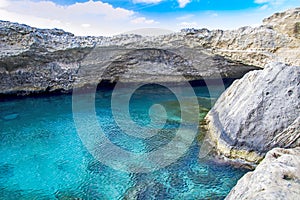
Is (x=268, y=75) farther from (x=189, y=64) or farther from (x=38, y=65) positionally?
(x=38, y=65)

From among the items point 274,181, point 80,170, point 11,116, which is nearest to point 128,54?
point 11,116

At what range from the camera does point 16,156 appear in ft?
29.2

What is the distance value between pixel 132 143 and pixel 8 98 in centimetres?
1001

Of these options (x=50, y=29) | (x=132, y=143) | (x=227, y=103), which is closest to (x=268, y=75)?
(x=227, y=103)

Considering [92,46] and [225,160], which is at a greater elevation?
[92,46]

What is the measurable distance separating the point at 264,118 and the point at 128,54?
10.5 metres

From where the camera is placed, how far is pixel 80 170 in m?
7.86

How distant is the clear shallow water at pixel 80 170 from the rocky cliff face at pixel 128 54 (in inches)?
144

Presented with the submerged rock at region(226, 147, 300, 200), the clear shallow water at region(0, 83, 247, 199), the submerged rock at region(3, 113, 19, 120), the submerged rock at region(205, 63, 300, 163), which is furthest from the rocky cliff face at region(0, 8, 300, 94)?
the submerged rock at region(226, 147, 300, 200)

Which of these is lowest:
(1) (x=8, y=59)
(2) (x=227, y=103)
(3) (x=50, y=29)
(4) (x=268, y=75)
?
(2) (x=227, y=103)

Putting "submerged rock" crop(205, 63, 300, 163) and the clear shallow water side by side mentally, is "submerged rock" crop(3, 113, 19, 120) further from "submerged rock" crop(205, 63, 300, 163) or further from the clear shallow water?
"submerged rock" crop(205, 63, 300, 163)

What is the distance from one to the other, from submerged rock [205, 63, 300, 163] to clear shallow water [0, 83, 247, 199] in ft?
2.78

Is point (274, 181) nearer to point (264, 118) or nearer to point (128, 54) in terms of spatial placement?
point (264, 118)

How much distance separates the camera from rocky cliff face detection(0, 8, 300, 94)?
1370cm
